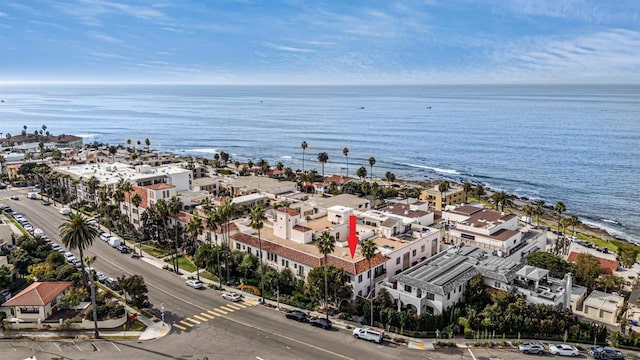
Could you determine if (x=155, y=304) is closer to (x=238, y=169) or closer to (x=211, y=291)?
(x=211, y=291)

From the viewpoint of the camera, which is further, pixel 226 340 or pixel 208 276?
pixel 208 276

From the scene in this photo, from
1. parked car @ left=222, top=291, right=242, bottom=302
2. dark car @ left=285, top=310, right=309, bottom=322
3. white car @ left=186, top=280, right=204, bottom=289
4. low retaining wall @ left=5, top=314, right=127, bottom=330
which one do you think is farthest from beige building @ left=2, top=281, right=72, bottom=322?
dark car @ left=285, top=310, right=309, bottom=322

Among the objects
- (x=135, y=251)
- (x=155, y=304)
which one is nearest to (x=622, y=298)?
(x=155, y=304)

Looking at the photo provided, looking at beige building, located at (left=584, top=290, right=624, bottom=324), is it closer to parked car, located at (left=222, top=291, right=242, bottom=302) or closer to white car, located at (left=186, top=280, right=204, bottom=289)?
parked car, located at (left=222, top=291, right=242, bottom=302)

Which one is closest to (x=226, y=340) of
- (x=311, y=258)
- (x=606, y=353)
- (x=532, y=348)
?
(x=311, y=258)

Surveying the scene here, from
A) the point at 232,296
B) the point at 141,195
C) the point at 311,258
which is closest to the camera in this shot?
the point at 232,296

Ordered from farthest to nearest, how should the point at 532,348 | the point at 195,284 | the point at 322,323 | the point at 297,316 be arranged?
the point at 195,284
the point at 297,316
the point at 322,323
the point at 532,348

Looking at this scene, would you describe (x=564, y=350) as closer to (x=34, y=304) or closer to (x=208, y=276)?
(x=208, y=276)
